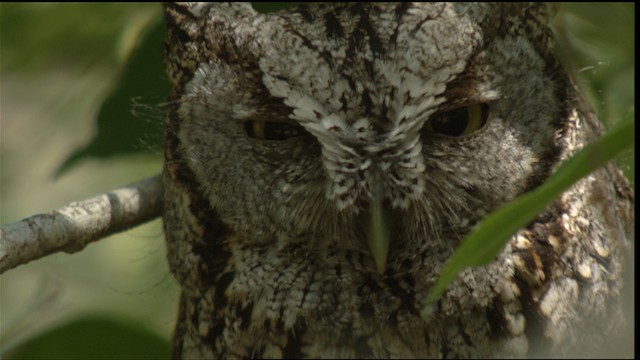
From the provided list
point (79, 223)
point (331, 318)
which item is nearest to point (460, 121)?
point (331, 318)

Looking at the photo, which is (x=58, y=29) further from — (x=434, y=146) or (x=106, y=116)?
(x=434, y=146)

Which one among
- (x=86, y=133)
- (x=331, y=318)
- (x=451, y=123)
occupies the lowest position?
(x=331, y=318)

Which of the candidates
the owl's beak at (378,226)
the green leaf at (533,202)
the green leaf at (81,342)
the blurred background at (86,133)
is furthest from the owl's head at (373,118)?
the green leaf at (533,202)

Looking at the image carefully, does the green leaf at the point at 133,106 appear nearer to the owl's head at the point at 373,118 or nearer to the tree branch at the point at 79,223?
the tree branch at the point at 79,223

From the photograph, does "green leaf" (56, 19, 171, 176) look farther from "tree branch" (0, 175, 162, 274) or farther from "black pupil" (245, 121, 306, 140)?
"black pupil" (245, 121, 306, 140)

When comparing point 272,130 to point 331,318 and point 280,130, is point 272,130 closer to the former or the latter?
point 280,130

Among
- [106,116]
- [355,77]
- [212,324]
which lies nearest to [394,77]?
[355,77]

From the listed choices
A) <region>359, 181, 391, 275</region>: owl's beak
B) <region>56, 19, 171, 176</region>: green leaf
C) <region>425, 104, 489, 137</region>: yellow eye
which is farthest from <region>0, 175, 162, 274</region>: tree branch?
<region>425, 104, 489, 137</region>: yellow eye
